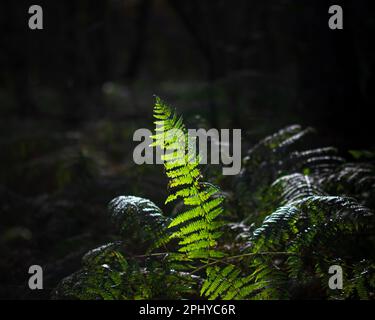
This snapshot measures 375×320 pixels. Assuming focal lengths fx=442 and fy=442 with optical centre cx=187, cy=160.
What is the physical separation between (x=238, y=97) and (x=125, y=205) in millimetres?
4857

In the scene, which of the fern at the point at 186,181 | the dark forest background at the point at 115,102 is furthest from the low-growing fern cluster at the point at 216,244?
the dark forest background at the point at 115,102

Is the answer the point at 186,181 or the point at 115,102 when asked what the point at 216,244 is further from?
the point at 115,102

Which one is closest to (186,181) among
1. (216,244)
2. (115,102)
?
(216,244)

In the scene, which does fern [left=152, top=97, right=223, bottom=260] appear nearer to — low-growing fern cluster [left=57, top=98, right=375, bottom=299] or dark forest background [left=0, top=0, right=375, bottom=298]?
low-growing fern cluster [left=57, top=98, right=375, bottom=299]

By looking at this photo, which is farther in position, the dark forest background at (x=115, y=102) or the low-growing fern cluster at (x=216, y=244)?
the dark forest background at (x=115, y=102)

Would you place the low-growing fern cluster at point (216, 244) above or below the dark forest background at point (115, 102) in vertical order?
below

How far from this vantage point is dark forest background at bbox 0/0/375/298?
4.22 metres

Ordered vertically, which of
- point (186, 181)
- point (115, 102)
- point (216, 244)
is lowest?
point (216, 244)

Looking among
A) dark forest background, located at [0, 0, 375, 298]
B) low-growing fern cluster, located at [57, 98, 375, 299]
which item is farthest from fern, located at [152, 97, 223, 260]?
dark forest background, located at [0, 0, 375, 298]

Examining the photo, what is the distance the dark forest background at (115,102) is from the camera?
4.22 m

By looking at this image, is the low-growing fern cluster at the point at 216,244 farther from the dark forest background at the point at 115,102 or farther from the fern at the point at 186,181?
the dark forest background at the point at 115,102

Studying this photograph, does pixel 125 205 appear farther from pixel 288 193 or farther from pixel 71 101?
pixel 71 101

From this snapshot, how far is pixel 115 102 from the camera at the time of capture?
1016 cm

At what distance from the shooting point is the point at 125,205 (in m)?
2.61
